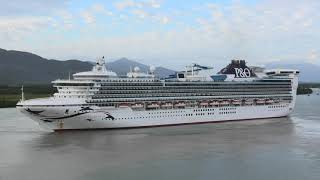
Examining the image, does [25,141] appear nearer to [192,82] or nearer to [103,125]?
[103,125]

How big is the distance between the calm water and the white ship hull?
818 millimetres

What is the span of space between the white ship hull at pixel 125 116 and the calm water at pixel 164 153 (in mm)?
818

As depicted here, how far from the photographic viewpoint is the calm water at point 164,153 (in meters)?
20.5

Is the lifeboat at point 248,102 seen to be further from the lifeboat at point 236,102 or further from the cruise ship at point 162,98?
the lifeboat at point 236,102

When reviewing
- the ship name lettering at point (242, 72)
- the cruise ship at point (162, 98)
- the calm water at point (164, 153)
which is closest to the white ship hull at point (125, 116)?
the cruise ship at point (162, 98)

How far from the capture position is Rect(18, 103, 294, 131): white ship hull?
31.7 m

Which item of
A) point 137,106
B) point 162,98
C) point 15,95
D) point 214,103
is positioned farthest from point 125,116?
point 15,95

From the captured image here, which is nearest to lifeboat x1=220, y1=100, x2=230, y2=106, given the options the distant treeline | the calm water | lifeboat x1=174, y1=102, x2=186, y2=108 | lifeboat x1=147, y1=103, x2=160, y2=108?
the calm water

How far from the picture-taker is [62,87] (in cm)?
3322

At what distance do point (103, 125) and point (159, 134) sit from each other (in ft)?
12.9

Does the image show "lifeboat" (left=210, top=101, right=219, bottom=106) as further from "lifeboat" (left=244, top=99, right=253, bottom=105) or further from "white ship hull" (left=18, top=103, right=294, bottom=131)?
"lifeboat" (left=244, top=99, right=253, bottom=105)

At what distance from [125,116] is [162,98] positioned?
4.00 metres

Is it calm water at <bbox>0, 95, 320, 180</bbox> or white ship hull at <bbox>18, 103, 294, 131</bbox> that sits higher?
white ship hull at <bbox>18, 103, 294, 131</bbox>

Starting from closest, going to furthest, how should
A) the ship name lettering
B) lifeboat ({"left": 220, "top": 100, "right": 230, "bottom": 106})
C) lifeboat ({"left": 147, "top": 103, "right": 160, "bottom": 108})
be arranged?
lifeboat ({"left": 147, "top": 103, "right": 160, "bottom": 108}) < lifeboat ({"left": 220, "top": 100, "right": 230, "bottom": 106}) < the ship name lettering
